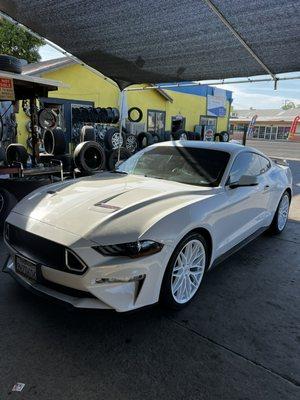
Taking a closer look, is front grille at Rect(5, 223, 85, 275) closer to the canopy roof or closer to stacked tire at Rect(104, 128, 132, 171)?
the canopy roof

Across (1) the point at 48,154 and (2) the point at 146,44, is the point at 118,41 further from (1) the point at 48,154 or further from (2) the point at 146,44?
(1) the point at 48,154

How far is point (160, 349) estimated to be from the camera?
2.77 meters

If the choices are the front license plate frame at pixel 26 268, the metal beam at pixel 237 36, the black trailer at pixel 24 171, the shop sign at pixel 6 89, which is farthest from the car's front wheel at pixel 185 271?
the shop sign at pixel 6 89

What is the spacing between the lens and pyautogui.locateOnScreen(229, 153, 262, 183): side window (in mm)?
4302

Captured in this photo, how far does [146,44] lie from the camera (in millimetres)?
5914

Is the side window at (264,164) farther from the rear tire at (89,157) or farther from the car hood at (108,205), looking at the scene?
the rear tire at (89,157)

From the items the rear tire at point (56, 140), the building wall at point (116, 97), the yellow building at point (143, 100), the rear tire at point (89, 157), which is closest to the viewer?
the rear tire at point (89, 157)

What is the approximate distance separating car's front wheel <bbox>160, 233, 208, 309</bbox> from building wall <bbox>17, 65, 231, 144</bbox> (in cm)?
778

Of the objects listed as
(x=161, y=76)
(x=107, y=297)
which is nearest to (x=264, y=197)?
(x=107, y=297)

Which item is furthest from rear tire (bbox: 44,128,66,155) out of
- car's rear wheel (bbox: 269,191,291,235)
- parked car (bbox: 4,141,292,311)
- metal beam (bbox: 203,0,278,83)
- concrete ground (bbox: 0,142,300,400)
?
car's rear wheel (bbox: 269,191,291,235)

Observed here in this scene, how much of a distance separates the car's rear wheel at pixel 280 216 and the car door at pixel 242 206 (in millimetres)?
670

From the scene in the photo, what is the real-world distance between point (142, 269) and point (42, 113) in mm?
6454

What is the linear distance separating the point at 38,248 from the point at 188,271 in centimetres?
138

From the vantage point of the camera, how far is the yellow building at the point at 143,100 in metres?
14.8
